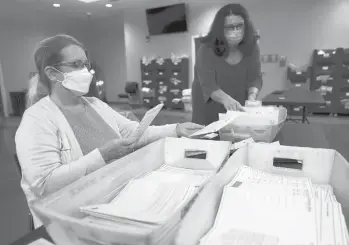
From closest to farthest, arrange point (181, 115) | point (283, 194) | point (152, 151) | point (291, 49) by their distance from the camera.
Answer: point (283, 194)
point (152, 151)
point (291, 49)
point (181, 115)

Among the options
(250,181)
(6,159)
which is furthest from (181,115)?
(250,181)

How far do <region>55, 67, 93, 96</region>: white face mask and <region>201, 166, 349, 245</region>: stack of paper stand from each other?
0.84m

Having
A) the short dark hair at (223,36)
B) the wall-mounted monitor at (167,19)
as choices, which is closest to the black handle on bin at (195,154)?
the short dark hair at (223,36)

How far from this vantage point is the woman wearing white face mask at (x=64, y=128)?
90 centimetres

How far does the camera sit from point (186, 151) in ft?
2.94

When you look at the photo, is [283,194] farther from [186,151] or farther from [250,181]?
[186,151]

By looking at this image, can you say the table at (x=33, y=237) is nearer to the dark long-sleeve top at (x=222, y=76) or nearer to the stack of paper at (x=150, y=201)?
the stack of paper at (x=150, y=201)

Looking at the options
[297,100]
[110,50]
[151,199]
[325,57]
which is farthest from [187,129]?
[110,50]

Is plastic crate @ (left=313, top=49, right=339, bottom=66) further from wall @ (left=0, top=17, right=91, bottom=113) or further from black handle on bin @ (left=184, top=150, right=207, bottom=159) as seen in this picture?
wall @ (left=0, top=17, right=91, bottom=113)

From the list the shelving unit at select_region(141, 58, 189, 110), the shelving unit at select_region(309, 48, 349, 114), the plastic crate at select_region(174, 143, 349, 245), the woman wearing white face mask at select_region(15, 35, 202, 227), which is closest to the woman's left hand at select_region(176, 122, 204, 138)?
the woman wearing white face mask at select_region(15, 35, 202, 227)

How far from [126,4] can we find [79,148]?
21.9 ft

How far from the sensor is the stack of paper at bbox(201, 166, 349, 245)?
47 centimetres

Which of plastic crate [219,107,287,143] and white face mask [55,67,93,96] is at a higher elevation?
white face mask [55,67,93,96]

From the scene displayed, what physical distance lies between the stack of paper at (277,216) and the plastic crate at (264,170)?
2 centimetres
